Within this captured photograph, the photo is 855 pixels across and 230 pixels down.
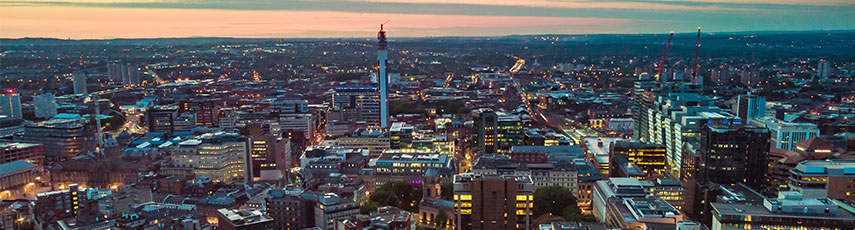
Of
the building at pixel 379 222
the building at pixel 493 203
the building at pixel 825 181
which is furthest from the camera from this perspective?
the building at pixel 825 181

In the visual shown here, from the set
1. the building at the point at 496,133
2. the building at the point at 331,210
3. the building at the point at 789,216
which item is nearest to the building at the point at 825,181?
the building at the point at 789,216

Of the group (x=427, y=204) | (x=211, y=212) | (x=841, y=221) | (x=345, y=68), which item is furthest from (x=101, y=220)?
(x=345, y=68)

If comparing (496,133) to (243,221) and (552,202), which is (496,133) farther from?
(243,221)

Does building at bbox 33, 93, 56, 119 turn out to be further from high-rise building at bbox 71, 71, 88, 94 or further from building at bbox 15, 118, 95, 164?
building at bbox 15, 118, 95, 164

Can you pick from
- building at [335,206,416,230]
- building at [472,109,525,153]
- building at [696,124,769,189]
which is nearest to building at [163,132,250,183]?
building at [472,109,525,153]

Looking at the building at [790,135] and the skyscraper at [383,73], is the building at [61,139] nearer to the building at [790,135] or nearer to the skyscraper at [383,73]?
the skyscraper at [383,73]
